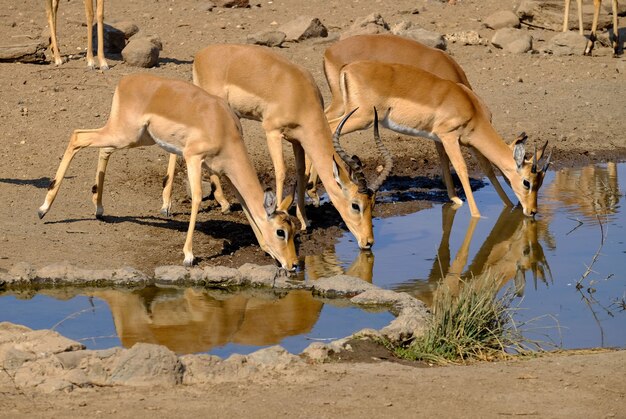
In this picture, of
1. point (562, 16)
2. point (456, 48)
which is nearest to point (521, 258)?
point (456, 48)

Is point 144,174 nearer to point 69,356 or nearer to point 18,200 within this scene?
point 18,200

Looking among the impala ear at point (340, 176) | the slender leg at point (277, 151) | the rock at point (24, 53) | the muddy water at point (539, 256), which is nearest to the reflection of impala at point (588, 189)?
the muddy water at point (539, 256)

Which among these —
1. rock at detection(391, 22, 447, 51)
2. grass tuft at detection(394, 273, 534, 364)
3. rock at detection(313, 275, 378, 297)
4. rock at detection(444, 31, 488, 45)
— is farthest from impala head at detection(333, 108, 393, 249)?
rock at detection(444, 31, 488, 45)

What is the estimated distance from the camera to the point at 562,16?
20.5 meters

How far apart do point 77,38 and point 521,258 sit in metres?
9.10

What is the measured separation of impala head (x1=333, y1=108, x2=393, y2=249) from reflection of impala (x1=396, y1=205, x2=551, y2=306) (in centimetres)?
65

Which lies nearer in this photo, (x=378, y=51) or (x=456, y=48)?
(x=378, y=51)

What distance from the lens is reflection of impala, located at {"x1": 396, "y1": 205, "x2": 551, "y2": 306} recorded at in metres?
8.62

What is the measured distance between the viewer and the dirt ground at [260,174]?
18.4ft

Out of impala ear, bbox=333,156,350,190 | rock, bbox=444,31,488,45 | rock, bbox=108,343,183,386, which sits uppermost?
rock, bbox=108,343,183,386

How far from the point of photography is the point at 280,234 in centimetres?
Answer: 848

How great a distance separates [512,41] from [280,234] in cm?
1079

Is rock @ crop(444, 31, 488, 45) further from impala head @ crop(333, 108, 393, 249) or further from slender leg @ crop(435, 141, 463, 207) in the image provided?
impala head @ crop(333, 108, 393, 249)

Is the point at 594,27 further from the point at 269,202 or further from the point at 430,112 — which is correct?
the point at 269,202
